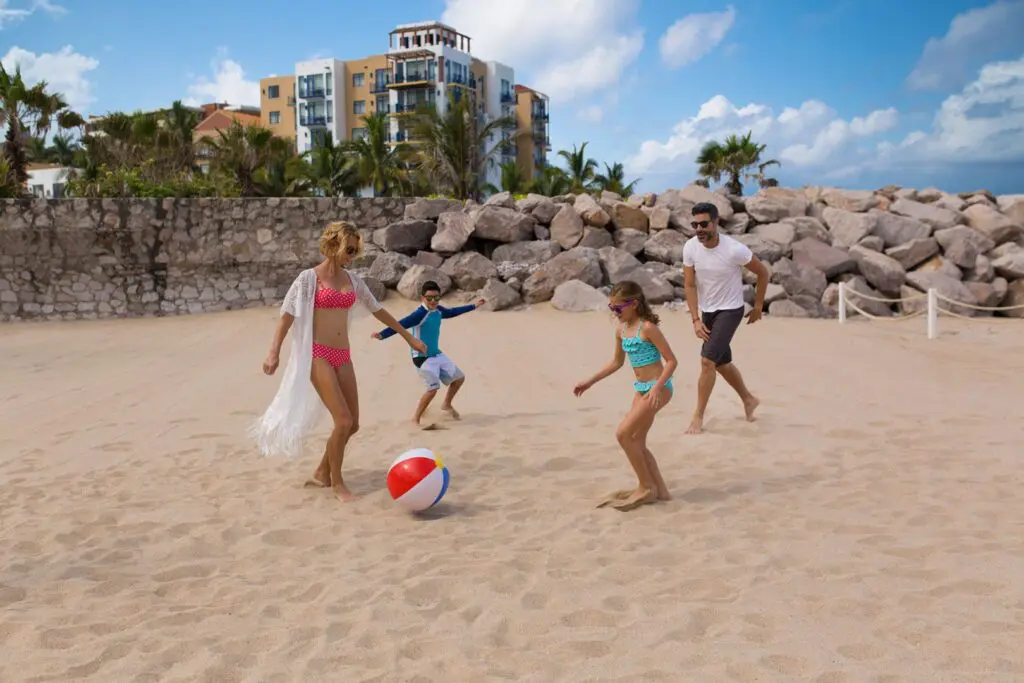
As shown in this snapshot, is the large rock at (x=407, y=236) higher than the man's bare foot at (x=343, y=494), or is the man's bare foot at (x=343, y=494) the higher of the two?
the large rock at (x=407, y=236)

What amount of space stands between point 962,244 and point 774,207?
3.67 meters

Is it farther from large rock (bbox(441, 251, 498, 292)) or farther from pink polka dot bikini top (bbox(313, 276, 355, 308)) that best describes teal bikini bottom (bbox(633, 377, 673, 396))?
large rock (bbox(441, 251, 498, 292))

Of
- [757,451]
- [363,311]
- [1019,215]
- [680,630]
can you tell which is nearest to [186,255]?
[363,311]

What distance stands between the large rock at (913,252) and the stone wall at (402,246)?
0.08 ft

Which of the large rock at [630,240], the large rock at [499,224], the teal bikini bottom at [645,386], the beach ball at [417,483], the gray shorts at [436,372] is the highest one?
the large rock at [499,224]

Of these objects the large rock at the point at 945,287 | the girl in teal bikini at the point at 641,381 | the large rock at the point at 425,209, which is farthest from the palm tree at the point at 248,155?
the girl in teal bikini at the point at 641,381

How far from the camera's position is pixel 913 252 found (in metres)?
17.1

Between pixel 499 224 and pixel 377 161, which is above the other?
pixel 377 161

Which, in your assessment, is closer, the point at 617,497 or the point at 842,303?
the point at 617,497

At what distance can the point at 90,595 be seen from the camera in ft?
13.2

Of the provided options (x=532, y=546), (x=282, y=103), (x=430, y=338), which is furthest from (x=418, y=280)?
(x=282, y=103)

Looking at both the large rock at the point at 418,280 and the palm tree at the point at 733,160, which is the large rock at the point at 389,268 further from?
the palm tree at the point at 733,160

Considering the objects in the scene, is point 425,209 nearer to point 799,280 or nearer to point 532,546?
point 799,280

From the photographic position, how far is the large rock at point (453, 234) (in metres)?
16.2
